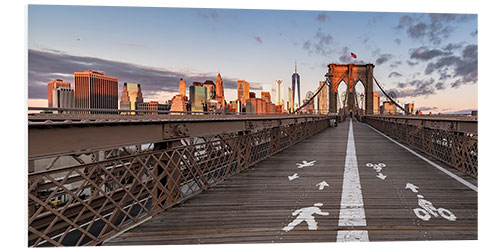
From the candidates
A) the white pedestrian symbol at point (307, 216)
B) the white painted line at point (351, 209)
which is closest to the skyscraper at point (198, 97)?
the white painted line at point (351, 209)

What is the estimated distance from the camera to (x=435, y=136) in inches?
401

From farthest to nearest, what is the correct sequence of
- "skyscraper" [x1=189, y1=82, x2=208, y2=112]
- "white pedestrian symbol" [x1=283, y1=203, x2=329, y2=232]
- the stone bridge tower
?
the stone bridge tower → "skyscraper" [x1=189, y1=82, x2=208, y2=112] → "white pedestrian symbol" [x1=283, y1=203, x2=329, y2=232]

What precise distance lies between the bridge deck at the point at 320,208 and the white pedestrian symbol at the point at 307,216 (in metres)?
0.07

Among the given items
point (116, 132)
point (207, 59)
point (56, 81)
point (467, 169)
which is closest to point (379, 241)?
point (116, 132)

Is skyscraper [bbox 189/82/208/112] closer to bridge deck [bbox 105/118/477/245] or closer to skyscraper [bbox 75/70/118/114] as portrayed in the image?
skyscraper [bbox 75/70/118/114]

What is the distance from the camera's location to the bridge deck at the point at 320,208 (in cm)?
403

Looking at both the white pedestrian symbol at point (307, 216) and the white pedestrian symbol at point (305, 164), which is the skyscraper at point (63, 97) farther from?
the white pedestrian symbol at point (307, 216)

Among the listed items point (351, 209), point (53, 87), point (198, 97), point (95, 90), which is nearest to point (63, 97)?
point (53, 87)

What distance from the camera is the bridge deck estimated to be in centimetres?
403

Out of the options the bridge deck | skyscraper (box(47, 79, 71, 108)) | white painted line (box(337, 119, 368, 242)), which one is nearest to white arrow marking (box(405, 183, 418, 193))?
the bridge deck

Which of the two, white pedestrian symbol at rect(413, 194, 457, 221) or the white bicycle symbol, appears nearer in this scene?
white pedestrian symbol at rect(413, 194, 457, 221)

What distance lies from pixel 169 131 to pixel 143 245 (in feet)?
5.96

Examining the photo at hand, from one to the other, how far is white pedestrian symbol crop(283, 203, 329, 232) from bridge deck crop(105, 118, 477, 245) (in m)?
0.07

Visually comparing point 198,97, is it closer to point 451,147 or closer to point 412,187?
point 451,147
